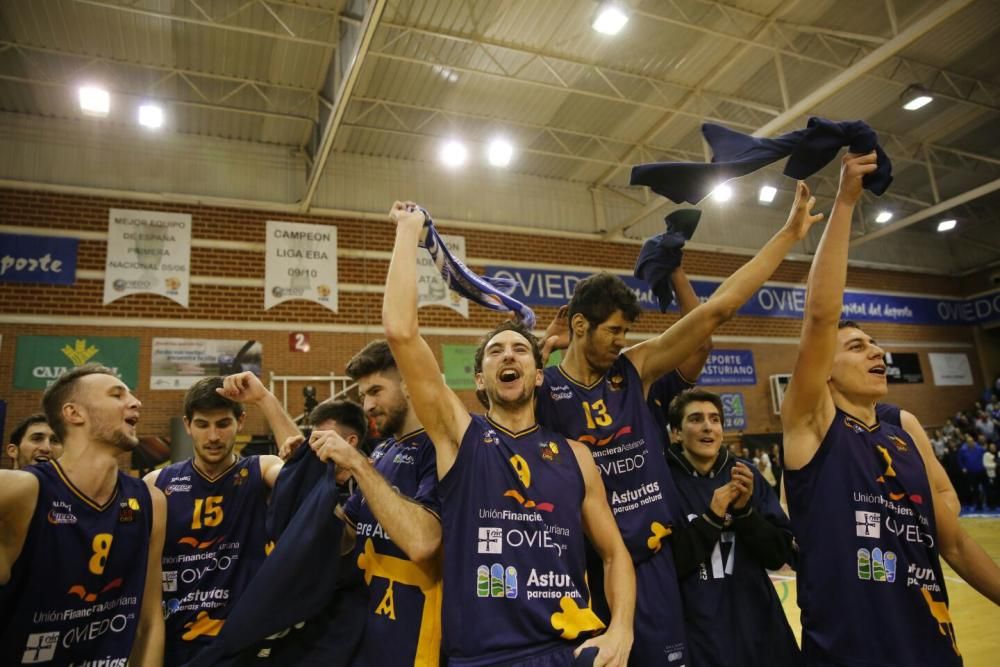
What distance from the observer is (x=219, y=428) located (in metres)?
3.22

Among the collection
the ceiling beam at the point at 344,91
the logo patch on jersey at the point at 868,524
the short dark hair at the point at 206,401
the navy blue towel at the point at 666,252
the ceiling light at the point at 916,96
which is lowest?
the logo patch on jersey at the point at 868,524

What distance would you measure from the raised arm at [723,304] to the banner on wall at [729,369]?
1214 centimetres

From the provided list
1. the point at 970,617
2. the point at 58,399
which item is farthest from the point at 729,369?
the point at 58,399

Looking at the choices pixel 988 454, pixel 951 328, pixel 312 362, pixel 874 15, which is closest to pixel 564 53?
pixel 874 15

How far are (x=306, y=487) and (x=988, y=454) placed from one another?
658 inches

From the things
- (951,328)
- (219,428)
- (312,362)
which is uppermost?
(951,328)

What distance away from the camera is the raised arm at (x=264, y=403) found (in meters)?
3.05

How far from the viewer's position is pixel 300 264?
11719mm

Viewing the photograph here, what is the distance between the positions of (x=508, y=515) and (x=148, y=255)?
10.9 meters

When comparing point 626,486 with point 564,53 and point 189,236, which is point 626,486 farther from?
point 189,236

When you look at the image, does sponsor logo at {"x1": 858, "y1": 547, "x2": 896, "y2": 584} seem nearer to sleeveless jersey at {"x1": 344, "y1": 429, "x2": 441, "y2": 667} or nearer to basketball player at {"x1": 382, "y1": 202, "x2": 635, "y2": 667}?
basketball player at {"x1": 382, "y1": 202, "x2": 635, "y2": 667}

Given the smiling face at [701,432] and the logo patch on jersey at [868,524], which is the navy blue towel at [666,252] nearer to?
the smiling face at [701,432]

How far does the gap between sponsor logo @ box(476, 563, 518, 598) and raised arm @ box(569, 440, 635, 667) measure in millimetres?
328

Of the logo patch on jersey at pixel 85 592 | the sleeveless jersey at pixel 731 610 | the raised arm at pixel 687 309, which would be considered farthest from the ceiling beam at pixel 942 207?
the logo patch on jersey at pixel 85 592
